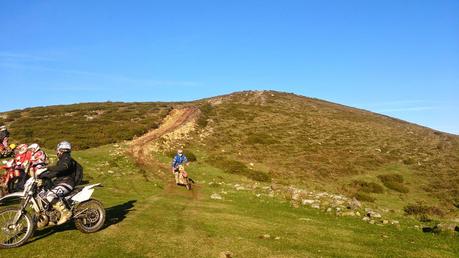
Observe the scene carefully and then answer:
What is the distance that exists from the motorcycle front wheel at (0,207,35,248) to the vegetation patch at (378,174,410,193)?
34.5 meters

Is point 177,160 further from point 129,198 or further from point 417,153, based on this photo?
point 417,153

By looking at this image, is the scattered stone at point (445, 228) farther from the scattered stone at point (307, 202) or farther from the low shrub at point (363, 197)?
the low shrub at point (363, 197)

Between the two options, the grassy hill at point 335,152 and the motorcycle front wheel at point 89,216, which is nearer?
the motorcycle front wheel at point 89,216

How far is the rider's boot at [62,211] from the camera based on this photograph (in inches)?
517

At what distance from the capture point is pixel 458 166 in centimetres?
5044

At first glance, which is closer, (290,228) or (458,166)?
(290,228)

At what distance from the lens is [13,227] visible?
12.2 metres

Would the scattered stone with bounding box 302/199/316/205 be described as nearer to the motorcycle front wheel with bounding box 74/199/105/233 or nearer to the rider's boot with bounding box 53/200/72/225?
the motorcycle front wheel with bounding box 74/199/105/233

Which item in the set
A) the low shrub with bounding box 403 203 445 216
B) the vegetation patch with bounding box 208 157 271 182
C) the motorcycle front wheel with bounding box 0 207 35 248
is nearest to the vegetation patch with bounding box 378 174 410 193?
the low shrub with bounding box 403 203 445 216

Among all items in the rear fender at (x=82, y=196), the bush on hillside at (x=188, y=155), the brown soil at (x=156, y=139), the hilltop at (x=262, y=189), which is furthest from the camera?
the bush on hillside at (x=188, y=155)

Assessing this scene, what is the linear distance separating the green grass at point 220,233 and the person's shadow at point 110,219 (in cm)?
3

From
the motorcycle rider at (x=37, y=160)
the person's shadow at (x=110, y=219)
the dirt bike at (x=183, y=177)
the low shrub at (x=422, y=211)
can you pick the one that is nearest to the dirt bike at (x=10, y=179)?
the motorcycle rider at (x=37, y=160)

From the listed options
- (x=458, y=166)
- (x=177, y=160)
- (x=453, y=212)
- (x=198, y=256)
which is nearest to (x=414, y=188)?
(x=453, y=212)

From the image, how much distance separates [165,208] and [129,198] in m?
3.47
